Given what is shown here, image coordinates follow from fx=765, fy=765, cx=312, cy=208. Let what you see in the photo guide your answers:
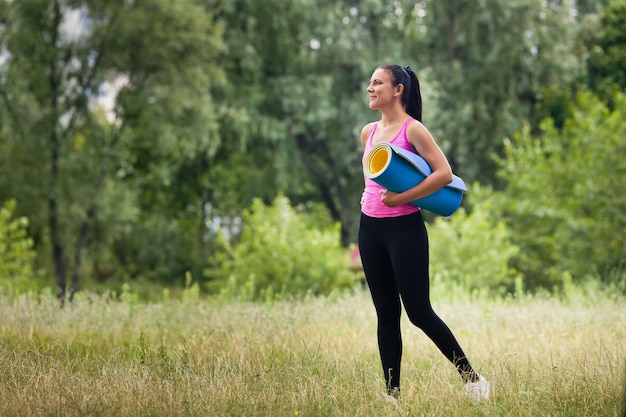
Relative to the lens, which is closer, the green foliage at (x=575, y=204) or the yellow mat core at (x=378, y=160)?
the yellow mat core at (x=378, y=160)

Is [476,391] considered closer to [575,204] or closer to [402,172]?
[402,172]

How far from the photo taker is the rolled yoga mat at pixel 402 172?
12.9ft

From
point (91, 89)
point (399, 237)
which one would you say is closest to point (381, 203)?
point (399, 237)

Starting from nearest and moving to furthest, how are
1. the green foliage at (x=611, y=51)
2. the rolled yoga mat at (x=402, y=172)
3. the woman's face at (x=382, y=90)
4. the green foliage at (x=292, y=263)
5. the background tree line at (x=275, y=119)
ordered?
the rolled yoga mat at (x=402, y=172) < the woman's face at (x=382, y=90) < the green foliage at (x=292, y=263) < the background tree line at (x=275, y=119) < the green foliage at (x=611, y=51)

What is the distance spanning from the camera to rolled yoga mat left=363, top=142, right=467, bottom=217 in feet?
12.9

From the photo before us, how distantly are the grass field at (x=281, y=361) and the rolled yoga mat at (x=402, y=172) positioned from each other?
104 centimetres

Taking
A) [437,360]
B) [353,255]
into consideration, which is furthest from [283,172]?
[437,360]

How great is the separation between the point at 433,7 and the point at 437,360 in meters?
17.1

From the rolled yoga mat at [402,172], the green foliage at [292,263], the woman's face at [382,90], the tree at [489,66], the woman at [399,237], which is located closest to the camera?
the rolled yoga mat at [402,172]

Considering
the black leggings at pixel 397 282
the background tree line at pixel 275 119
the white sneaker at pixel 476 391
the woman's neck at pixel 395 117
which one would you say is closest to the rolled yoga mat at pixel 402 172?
the black leggings at pixel 397 282

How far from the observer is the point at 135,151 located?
78.5ft

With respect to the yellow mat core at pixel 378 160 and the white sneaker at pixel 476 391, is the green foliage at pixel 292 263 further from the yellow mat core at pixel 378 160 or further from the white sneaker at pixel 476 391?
the yellow mat core at pixel 378 160

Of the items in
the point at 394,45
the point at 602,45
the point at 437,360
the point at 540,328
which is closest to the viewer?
the point at 437,360

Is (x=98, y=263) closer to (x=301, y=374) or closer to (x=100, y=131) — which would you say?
(x=100, y=131)
